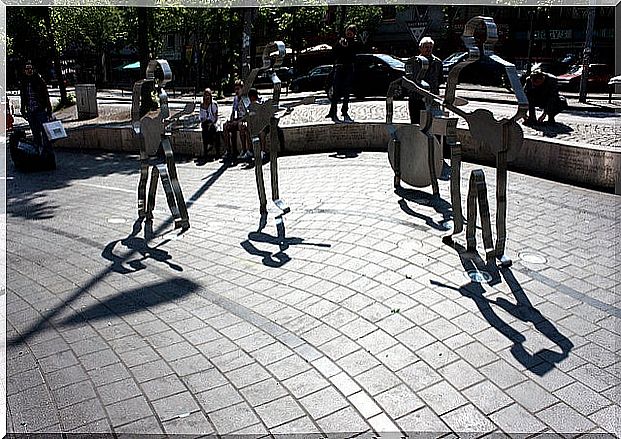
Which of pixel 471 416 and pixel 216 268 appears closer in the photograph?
pixel 471 416

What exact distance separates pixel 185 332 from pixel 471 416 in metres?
2.08

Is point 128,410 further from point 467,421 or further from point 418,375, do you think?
point 467,421

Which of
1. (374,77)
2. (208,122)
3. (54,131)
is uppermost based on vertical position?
(374,77)

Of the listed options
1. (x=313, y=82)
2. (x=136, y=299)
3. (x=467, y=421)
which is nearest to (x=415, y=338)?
(x=467, y=421)

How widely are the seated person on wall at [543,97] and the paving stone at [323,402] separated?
993 cm

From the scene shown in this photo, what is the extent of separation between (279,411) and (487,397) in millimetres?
1145

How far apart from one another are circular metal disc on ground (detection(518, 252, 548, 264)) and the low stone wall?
3.14m

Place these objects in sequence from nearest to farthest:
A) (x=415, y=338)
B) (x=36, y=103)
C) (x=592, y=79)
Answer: (x=415, y=338) → (x=36, y=103) → (x=592, y=79)

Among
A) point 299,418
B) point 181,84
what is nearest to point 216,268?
point 299,418

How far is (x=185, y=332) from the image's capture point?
178 inches

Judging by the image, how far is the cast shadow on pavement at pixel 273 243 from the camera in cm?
597

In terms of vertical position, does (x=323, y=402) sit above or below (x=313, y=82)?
below

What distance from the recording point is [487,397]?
3555mm

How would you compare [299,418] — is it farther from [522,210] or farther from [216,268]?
[522,210]
